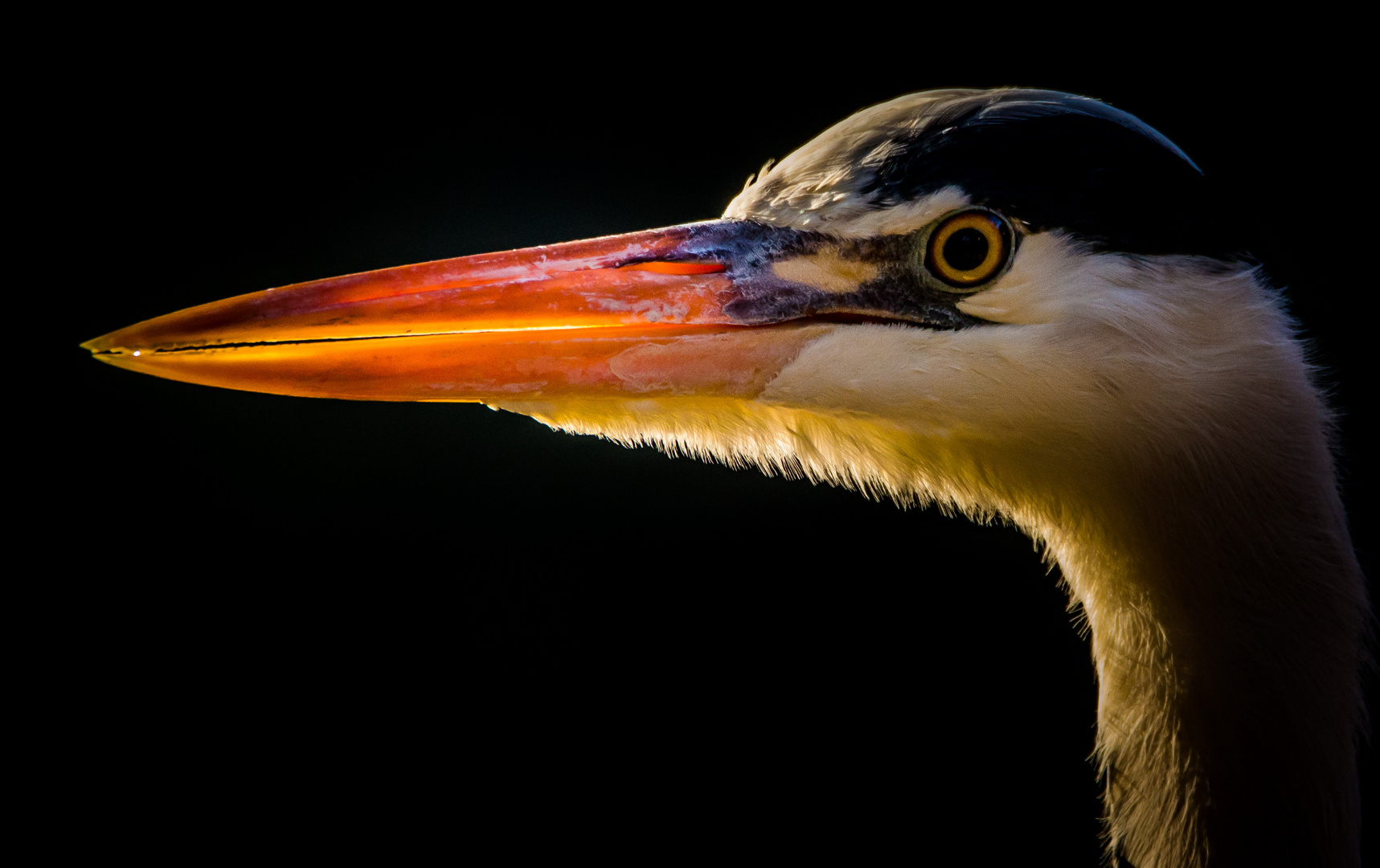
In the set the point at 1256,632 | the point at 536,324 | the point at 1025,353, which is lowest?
the point at 1256,632

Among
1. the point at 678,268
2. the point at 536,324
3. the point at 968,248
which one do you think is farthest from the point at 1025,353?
the point at 536,324

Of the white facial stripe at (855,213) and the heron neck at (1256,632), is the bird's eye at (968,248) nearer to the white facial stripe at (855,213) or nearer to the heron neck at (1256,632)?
the white facial stripe at (855,213)

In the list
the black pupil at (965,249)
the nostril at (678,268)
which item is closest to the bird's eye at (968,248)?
the black pupil at (965,249)

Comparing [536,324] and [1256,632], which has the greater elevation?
[536,324]

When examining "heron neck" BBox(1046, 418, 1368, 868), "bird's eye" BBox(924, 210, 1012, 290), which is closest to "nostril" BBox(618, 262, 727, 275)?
"bird's eye" BBox(924, 210, 1012, 290)

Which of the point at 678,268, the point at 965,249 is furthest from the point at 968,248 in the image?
the point at 678,268

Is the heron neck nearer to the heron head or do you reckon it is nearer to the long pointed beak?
the heron head

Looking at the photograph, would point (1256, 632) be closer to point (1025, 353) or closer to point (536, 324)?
point (1025, 353)
